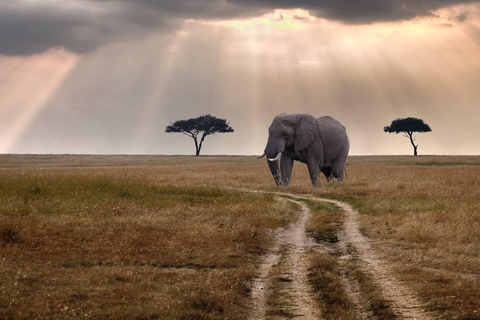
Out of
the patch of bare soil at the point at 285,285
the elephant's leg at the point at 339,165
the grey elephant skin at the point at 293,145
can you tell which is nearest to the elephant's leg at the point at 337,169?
the elephant's leg at the point at 339,165

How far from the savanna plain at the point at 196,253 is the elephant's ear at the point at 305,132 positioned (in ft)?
25.4

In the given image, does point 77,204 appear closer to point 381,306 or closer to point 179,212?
point 179,212

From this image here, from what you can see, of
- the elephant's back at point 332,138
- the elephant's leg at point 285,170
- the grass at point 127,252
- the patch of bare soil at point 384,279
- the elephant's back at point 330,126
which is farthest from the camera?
the elephant's back at point 330,126

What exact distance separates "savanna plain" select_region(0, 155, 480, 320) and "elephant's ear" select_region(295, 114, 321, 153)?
25.4 ft

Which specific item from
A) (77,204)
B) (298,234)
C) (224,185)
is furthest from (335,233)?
(224,185)

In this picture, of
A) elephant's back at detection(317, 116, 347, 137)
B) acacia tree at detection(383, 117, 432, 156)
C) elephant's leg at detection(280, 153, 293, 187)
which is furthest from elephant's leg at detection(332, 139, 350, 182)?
acacia tree at detection(383, 117, 432, 156)

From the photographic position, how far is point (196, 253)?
15.5 metres

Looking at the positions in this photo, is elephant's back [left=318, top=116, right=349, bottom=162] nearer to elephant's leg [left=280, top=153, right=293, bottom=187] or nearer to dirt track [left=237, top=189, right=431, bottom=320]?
elephant's leg [left=280, top=153, right=293, bottom=187]

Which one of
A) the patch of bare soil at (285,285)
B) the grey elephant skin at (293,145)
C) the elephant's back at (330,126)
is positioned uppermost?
the elephant's back at (330,126)

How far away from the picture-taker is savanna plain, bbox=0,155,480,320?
11.0m

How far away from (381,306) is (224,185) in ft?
92.8

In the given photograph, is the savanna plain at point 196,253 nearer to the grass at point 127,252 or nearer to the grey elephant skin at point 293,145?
the grass at point 127,252

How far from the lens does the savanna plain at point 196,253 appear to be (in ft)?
36.0

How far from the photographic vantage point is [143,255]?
15.0 m
